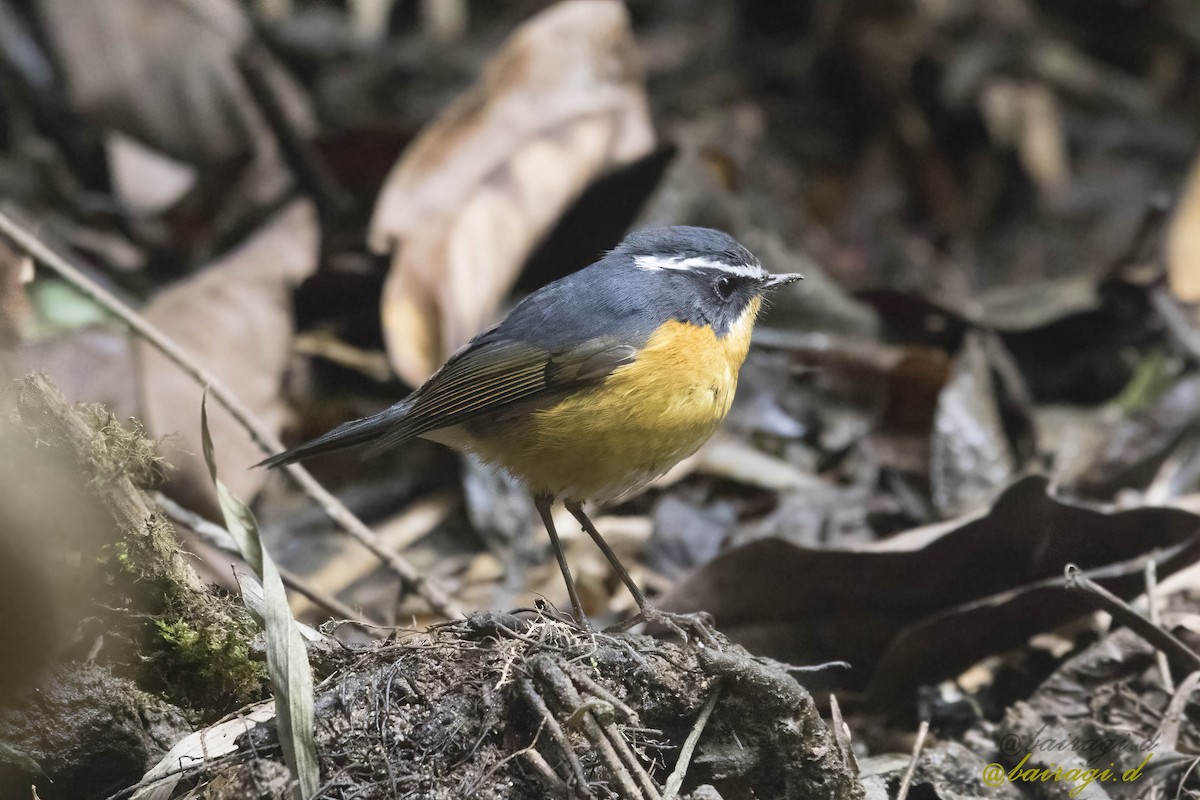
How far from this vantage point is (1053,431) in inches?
217

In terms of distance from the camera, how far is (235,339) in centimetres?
509

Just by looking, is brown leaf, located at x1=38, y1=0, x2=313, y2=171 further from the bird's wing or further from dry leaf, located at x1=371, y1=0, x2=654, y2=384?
the bird's wing

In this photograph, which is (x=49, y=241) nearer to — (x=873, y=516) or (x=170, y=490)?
(x=170, y=490)

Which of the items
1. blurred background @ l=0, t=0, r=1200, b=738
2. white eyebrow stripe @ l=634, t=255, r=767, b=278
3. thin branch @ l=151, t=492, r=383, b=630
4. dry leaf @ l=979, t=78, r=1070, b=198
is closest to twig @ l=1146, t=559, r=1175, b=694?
blurred background @ l=0, t=0, r=1200, b=738

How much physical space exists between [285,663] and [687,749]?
0.95 meters

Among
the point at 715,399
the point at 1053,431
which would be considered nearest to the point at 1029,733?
the point at 715,399

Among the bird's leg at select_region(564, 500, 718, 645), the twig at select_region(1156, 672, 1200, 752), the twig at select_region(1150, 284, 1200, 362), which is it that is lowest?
the twig at select_region(1156, 672, 1200, 752)

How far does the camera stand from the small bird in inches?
143

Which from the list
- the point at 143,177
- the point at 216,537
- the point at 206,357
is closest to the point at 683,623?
the point at 216,537

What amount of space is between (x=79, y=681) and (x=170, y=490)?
60.2 inches

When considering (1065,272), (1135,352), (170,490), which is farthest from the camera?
(1065,272)

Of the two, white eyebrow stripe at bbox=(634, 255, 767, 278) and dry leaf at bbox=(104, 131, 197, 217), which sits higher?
dry leaf at bbox=(104, 131, 197, 217)

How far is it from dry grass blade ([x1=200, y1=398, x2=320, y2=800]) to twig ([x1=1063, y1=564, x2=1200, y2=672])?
2179mm

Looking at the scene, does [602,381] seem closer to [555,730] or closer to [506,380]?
[506,380]
